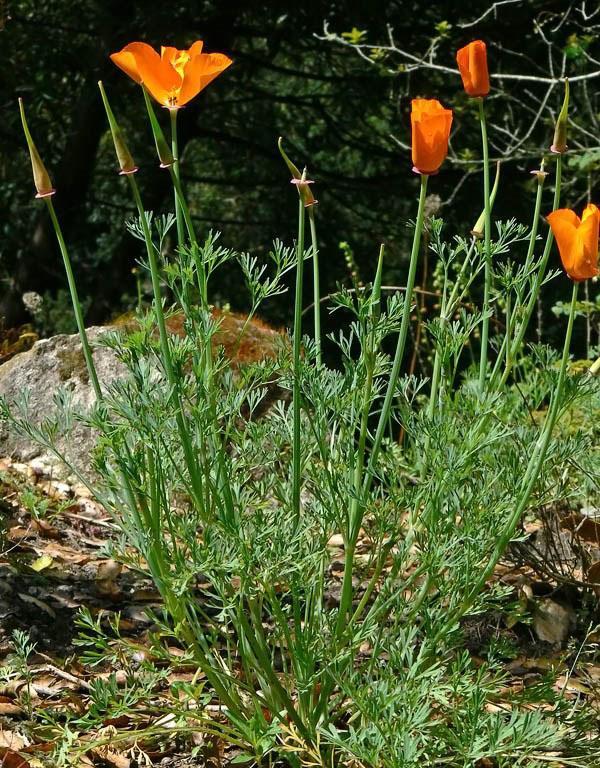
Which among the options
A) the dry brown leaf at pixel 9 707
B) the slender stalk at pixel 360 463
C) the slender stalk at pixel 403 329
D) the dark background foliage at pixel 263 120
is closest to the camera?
the slender stalk at pixel 403 329

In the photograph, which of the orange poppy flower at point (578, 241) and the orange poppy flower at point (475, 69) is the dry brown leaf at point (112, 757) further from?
the orange poppy flower at point (475, 69)

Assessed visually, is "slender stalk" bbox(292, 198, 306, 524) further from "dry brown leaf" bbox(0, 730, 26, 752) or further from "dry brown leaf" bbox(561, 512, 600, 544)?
"dry brown leaf" bbox(561, 512, 600, 544)

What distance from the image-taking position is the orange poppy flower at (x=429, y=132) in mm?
1938

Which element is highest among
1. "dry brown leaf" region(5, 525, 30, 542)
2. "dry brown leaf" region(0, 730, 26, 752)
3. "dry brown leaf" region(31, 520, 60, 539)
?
"dry brown leaf" region(0, 730, 26, 752)

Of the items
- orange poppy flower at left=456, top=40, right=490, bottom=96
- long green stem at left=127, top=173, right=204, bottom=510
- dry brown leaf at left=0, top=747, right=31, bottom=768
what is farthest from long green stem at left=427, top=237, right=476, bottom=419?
dry brown leaf at left=0, top=747, right=31, bottom=768

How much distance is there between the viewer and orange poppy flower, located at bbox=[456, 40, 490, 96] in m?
2.12

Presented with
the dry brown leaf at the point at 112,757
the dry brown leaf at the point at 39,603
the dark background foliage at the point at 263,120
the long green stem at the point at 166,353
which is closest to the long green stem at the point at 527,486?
the long green stem at the point at 166,353

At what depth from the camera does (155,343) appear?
2162 mm

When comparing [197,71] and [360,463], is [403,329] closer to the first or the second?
[360,463]

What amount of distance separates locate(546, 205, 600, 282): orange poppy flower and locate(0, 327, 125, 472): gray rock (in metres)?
2.30

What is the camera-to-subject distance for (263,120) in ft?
31.3

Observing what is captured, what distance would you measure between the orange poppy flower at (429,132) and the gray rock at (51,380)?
2.23m

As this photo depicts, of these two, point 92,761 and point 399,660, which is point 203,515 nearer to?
point 399,660

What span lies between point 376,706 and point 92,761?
2.52 ft
